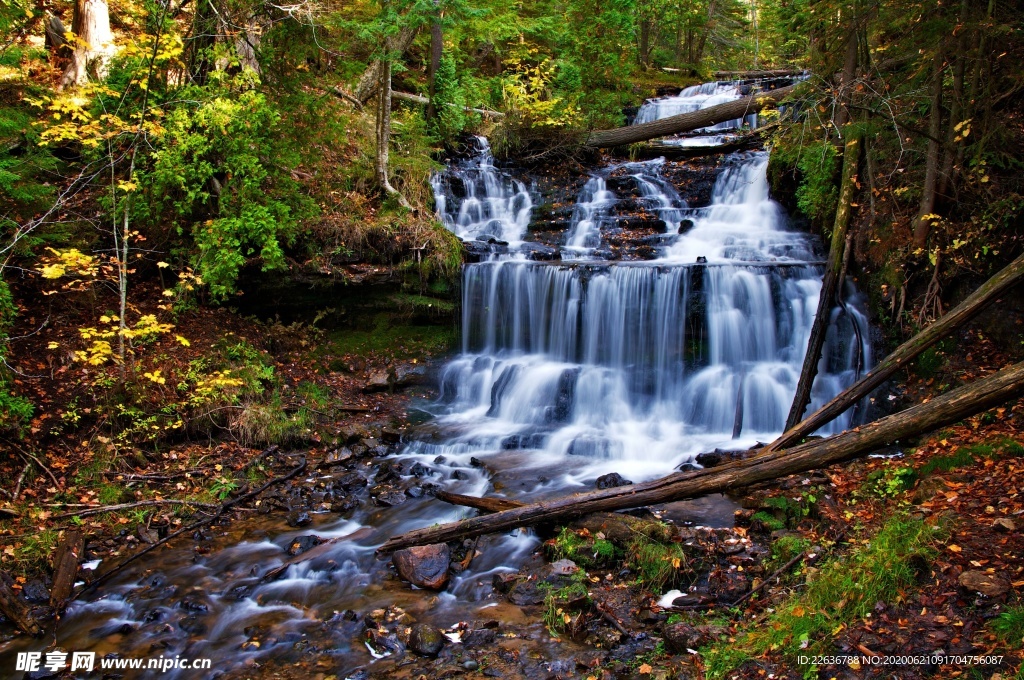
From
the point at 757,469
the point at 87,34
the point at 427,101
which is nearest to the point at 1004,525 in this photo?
the point at 757,469

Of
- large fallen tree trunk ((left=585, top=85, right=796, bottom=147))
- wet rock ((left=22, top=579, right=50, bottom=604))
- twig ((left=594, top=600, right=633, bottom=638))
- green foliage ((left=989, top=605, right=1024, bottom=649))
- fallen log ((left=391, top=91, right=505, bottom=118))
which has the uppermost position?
fallen log ((left=391, top=91, right=505, bottom=118))

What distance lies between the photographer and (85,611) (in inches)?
210

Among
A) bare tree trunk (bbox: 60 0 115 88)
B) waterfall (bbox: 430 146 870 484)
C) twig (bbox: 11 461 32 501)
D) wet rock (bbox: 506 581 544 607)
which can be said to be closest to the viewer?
wet rock (bbox: 506 581 544 607)

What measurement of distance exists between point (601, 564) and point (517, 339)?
6268mm

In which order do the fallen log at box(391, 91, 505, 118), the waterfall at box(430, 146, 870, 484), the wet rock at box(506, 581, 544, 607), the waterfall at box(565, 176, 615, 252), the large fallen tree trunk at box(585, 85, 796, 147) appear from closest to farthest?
the wet rock at box(506, 581, 544, 607) < the waterfall at box(430, 146, 870, 484) < the waterfall at box(565, 176, 615, 252) < the fallen log at box(391, 91, 505, 118) < the large fallen tree trunk at box(585, 85, 796, 147)

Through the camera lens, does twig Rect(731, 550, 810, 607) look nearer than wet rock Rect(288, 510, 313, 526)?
Yes

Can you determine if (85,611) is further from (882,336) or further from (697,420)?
(882,336)

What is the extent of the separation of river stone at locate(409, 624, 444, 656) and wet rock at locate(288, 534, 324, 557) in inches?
80.0

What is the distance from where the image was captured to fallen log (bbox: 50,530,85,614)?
5426mm

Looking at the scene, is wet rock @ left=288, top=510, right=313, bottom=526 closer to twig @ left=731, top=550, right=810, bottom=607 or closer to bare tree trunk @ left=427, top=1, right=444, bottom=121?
twig @ left=731, top=550, right=810, bottom=607

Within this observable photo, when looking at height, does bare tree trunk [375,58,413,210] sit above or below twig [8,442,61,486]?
above

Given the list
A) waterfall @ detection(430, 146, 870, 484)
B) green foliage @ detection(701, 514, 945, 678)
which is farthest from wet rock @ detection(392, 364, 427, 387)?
green foliage @ detection(701, 514, 945, 678)

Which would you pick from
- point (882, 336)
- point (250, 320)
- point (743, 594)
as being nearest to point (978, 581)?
point (743, 594)

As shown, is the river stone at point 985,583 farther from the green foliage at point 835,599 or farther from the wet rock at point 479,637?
the wet rock at point 479,637
